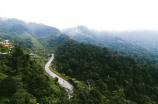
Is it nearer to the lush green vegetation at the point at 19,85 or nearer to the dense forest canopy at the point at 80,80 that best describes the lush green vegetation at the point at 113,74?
the dense forest canopy at the point at 80,80

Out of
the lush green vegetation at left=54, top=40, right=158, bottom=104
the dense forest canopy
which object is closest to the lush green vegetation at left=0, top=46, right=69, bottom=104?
the dense forest canopy

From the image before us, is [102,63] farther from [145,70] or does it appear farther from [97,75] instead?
[145,70]

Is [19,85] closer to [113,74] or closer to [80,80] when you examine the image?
[80,80]

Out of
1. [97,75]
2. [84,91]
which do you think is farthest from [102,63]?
[84,91]

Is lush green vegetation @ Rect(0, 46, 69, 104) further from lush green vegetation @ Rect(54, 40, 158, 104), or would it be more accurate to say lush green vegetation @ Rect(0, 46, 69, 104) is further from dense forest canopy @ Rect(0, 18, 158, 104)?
lush green vegetation @ Rect(54, 40, 158, 104)

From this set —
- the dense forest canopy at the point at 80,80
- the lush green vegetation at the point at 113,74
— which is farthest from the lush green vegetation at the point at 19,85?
the lush green vegetation at the point at 113,74

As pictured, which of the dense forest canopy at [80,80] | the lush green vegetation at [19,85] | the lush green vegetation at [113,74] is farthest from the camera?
the lush green vegetation at [113,74]

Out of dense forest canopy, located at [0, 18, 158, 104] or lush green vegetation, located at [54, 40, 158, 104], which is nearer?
dense forest canopy, located at [0, 18, 158, 104]

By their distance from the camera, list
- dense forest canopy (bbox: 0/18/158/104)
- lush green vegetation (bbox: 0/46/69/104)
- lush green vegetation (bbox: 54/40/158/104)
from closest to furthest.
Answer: lush green vegetation (bbox: 0/46/69/104), dense forest canopy (bbox: 0/18/158/104), lush green vegetation (bbox: 54/40/158/104)

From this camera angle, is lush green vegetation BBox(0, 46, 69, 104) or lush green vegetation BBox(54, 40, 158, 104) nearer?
lush green vegetation BBox(0, 46, 69, 104)

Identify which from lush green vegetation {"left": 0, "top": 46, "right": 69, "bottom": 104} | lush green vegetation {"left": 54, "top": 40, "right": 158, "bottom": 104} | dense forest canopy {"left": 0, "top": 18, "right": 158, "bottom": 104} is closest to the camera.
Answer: lush green vegetation {"left": 0, "top": 46, "right": 69, "bottom": 104}

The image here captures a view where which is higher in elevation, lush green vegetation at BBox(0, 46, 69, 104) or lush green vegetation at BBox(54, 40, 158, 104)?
lush green vegetation at BBox(0, 46, 69, 104)

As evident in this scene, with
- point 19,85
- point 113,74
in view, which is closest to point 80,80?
point 113,74
